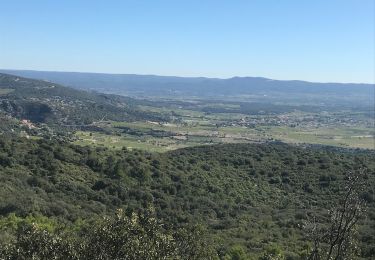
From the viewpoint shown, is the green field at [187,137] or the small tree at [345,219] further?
the green field at [187,137]

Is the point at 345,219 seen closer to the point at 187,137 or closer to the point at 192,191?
the point at 192,191

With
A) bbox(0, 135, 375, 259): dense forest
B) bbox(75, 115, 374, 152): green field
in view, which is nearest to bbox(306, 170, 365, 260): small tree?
bbox(0, 135, 375, 259): dense forest

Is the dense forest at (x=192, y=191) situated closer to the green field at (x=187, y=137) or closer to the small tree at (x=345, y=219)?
the small tree at (x=345, y=219)

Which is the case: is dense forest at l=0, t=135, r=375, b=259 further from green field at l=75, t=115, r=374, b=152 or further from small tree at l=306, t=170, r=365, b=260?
green field at l=75, t=115, r=374, b=152

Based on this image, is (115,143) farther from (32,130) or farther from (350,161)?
(350,161)

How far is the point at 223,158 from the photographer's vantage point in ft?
255

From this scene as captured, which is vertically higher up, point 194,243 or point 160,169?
point 194,243

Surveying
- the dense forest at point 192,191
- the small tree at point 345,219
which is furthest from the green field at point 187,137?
the small tree at point 345,219

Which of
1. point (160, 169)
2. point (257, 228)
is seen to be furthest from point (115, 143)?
point (257, 228)

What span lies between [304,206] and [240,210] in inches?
292

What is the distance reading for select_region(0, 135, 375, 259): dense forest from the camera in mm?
39625

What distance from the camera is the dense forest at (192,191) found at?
39625mm

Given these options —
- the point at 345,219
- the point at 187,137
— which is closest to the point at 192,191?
the point at 345,219

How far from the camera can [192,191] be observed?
59.9 metres
